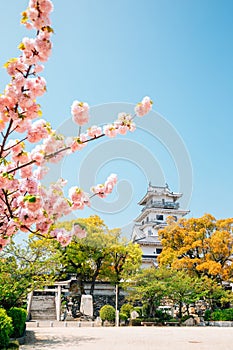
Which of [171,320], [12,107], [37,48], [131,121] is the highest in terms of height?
[37,48]

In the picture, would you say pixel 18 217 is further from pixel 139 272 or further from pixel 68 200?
pixel 139 272

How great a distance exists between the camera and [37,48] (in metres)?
2.90

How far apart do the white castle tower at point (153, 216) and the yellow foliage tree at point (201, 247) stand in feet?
18.1

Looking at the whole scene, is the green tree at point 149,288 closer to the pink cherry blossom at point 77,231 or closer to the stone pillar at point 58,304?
the stone pillar at point 58,304

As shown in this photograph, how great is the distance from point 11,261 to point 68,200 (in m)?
7.18

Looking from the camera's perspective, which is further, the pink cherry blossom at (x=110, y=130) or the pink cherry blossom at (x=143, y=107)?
the pink cherry blossom at (x=143, y=107)

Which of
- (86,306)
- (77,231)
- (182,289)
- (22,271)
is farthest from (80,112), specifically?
(86,306)

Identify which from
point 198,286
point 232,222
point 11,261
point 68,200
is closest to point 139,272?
point 198,286

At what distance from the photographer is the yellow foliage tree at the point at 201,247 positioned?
65.4ft

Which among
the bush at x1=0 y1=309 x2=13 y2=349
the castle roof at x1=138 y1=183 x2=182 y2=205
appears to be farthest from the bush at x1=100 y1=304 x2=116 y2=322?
the castle roof at x1=138 y1=183 x2=182 y2=205

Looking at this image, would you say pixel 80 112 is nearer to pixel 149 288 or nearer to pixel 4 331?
pixel 4 331

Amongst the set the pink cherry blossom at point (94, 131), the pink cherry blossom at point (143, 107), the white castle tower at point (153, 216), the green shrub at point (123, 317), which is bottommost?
the green shrub at point (123, 317)

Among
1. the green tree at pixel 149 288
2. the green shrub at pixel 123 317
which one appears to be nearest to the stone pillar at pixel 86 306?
the green shrub at pixel 123 317

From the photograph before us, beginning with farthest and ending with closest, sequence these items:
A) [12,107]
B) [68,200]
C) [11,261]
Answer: [11,261], [68,200], [12,107]
